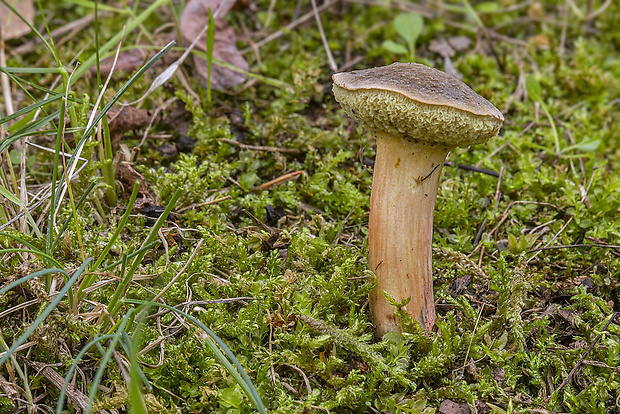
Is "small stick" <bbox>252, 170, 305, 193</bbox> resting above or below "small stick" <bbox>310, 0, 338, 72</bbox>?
below

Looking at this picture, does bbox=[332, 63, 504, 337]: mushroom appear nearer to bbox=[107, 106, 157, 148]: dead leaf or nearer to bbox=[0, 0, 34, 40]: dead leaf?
bbox=[107, 106, 157, 148]: dead leaf

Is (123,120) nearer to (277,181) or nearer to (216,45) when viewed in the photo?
(277,181)

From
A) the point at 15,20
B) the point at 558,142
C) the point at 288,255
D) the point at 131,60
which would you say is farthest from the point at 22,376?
the point at 558,142

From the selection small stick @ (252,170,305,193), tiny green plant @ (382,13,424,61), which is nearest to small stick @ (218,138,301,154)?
small stick @ (252,170,305,193)

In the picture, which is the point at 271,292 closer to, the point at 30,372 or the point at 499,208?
the point at 30,372

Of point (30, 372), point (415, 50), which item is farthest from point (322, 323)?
point (415, 50)
